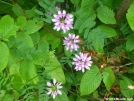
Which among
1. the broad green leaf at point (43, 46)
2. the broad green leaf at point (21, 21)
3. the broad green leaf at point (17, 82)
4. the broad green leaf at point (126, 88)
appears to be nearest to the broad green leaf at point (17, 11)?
the broad green leaf at point (21, 21)

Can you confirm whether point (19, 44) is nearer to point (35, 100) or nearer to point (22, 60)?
point (22, 60)

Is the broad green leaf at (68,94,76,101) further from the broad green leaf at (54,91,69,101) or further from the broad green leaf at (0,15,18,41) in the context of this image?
the broad green leaf at (0,15,18,41)

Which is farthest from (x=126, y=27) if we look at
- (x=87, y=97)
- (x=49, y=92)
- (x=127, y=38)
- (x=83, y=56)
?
(x=49, y=92)

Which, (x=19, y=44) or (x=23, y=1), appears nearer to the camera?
(x=19, y=44)

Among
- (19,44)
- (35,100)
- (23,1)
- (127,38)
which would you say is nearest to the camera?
(19,44)

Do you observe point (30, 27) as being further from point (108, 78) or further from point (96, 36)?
point (108, 78)

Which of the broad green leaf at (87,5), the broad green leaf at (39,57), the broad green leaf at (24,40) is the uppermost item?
the broad green leaf at (87,5)

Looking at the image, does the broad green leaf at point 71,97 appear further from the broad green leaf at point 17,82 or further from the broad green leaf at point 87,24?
the broad green leaf at point 87,24
